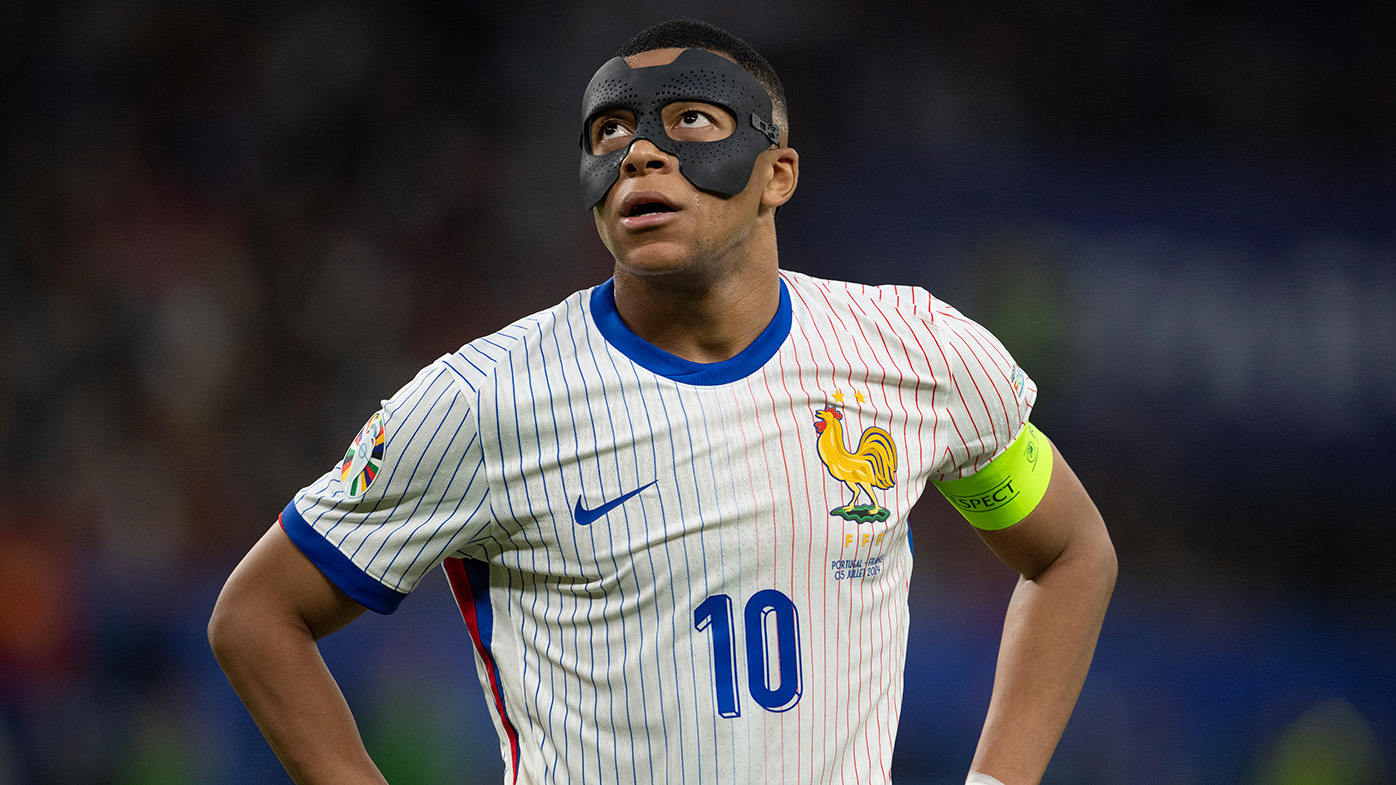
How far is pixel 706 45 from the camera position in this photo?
1.81 m

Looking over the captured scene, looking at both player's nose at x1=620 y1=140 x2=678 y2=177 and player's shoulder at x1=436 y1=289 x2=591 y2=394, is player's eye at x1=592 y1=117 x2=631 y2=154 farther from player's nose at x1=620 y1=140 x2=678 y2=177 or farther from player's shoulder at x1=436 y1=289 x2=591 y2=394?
player's shoulder at x1=436 y1=289 x2=591 y2=394

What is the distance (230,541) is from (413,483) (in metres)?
3.43

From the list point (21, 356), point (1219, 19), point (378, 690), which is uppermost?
point (1219, 19)

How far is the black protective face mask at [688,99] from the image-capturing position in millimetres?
1705

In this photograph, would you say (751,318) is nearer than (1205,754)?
Yes

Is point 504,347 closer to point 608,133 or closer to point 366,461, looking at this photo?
point 366,461

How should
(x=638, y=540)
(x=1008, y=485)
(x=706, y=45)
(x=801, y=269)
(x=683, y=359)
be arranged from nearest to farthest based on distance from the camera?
1. (x=638, y=540)
2. (x=683, y=359)
3. (x=706, y=45)
4. (x=1008, y=485)
5. (x=801, y=269)

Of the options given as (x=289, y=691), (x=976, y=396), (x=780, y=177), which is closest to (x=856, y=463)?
(x=976, y=396)

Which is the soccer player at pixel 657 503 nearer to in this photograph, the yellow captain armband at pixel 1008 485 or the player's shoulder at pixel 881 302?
the player's shoulder at pixel 881 302

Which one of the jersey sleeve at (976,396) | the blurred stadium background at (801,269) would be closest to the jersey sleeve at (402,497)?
the jersey sleeve at (976,396)

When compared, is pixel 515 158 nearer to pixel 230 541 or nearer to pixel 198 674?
pixel 230 541

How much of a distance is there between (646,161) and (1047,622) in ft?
3.30

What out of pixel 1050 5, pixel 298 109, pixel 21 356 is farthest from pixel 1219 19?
pixel 21 356

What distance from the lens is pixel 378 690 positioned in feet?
14.2
